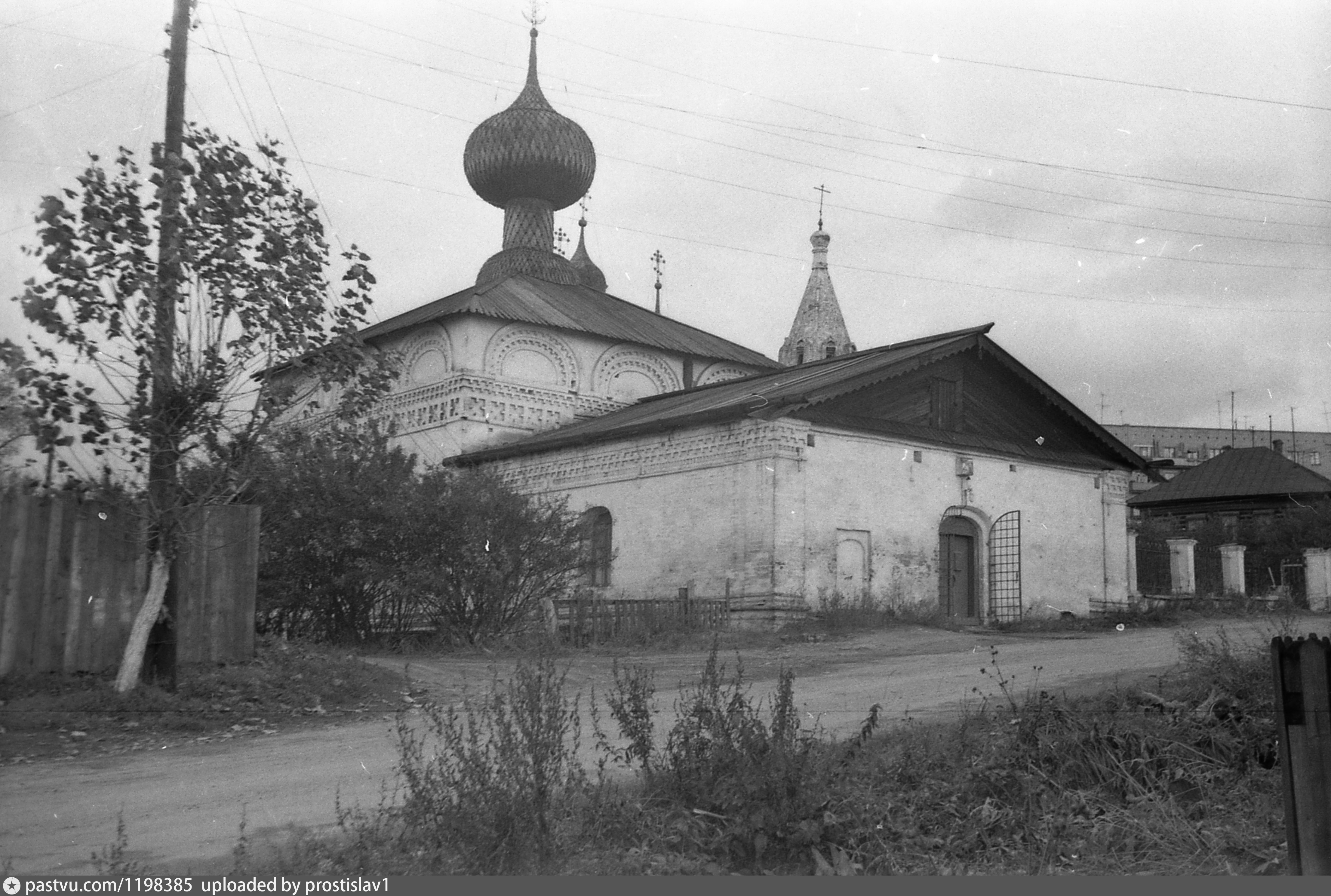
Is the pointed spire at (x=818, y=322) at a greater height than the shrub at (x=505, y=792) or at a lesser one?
greater

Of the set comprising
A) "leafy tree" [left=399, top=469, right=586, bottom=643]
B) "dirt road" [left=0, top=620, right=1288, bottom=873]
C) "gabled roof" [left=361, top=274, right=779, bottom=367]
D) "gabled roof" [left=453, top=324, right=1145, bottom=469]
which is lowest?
"dirt road" [left=0, top=620, right=1288, bottom=873]

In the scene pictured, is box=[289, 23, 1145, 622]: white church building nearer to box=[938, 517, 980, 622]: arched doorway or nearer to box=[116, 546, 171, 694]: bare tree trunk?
box=[938, 517, 980, 622]: arched doorway

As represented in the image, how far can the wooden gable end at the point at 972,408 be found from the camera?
76.8 ft

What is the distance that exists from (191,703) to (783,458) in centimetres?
1237

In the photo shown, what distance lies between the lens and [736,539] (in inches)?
856

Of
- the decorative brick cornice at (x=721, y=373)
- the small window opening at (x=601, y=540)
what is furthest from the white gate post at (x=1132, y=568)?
Answer: the small window opening at (x=601, y=540)

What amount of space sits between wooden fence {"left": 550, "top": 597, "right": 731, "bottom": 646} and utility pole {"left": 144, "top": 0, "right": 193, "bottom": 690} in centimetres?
824

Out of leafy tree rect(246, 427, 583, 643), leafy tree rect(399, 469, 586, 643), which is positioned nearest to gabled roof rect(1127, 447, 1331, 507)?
leafy tree rect(399, 469, 586, 643)

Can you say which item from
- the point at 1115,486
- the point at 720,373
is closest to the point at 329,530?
the point at 1115,486

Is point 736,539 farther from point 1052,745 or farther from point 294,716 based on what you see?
point 1052,745

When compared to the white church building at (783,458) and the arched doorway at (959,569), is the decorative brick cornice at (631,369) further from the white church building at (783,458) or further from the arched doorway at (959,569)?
the arched doorway at (959,569)

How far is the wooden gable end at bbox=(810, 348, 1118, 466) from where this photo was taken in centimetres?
2341

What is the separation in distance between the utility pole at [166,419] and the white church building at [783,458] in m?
7.02

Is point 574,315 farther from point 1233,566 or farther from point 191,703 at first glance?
point 191,703
